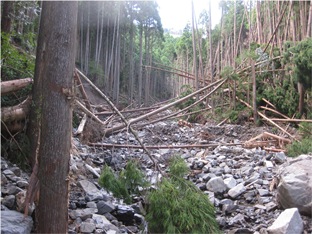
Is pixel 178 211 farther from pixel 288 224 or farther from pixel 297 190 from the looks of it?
pixel 297 190

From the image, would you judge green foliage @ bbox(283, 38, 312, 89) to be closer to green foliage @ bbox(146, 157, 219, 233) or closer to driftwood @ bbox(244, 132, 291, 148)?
driftwood @ bbox(244, 132, 291, 148)

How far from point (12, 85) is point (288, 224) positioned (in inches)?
121

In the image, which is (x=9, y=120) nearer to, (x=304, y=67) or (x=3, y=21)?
(x=3, y=21)

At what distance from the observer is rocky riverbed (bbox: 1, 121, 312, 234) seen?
3.11m

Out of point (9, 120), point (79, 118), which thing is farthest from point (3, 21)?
point (9, 120)

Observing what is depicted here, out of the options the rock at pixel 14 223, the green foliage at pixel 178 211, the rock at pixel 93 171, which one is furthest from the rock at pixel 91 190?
the rock at pixel 14 223

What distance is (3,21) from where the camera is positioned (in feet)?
24.8

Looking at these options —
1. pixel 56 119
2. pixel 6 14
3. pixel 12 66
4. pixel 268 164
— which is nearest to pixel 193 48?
pixel 6 14

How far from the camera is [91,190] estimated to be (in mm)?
4059

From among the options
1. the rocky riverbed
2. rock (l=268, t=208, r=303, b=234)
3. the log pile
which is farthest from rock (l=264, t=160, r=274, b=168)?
rock (l=268, t=208, r=303, b=234)

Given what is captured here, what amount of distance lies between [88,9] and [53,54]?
20.0 meters

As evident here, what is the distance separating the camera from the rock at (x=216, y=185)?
4826 millimetres

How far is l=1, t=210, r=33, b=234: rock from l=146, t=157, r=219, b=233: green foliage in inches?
46.2

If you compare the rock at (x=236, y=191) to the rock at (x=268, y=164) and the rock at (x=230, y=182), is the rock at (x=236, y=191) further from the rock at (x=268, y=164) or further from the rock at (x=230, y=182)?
the rock at (x=268, y=164)
